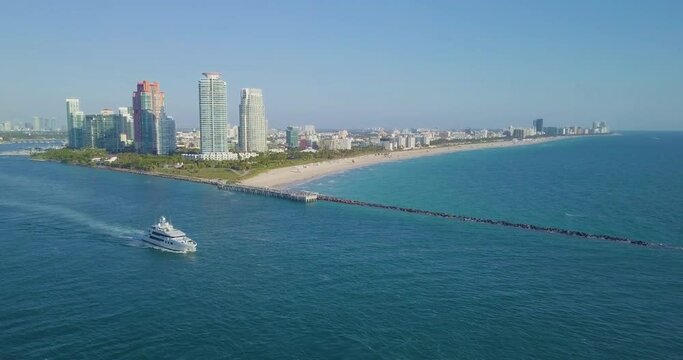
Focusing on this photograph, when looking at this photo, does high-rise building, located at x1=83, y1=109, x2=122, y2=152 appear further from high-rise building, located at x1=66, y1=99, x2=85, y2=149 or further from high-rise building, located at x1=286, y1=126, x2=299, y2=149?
high-rise building, located at x1=286, y1=126, x2=299, y2=149

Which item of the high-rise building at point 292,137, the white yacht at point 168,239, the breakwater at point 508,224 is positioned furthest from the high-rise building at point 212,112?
the white yacht at point 168,239

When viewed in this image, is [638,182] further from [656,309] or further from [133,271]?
[133,271]

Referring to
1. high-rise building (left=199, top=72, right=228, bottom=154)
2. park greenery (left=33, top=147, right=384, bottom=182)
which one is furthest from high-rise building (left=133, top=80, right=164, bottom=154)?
high-rise building (left=199, top=72, right=228, bottom=154)

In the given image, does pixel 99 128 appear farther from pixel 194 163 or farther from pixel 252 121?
pixel 194 163

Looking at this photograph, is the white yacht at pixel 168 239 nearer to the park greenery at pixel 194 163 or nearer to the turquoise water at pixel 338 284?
the turquoise water at pixel 338 284

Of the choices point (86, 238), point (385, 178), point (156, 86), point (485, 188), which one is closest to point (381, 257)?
point (86, 238)

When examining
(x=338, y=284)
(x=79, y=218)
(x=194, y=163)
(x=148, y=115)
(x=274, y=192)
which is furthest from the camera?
(x=148, y=115)

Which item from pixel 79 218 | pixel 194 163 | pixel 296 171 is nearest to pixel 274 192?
pixel 79 218
